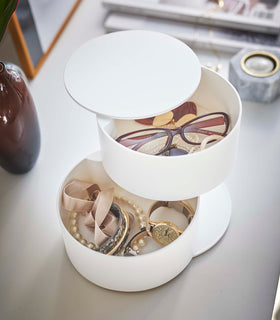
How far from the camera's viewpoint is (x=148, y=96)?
73cm

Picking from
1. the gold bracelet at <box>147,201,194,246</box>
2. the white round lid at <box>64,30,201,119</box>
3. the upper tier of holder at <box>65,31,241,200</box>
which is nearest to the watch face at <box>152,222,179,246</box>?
the gold bracelet at <box>147,201,194,246</box>

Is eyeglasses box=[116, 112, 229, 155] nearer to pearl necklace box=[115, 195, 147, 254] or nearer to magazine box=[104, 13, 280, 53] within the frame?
pearl necklace box=[115, 195, 147, 254]

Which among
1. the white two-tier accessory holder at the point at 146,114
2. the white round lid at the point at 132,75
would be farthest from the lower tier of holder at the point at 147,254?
the white round lid at the point at 132,75

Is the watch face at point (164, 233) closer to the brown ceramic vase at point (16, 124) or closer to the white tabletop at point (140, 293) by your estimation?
the white tabletop at point (140, 293)

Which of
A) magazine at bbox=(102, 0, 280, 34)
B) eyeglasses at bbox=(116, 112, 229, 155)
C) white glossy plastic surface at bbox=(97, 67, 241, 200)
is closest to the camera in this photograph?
white glossy plastic surface at bbox=(97, 67, 241, 200)

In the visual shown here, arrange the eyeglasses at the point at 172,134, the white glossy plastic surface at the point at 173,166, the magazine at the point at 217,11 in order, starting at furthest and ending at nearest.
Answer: the magazine at the point at 217,11 → the eyeglasses at the point at 172,134 → the white glossy plastic surface at the point at 173,166

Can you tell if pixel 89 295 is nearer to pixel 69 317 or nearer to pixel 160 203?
pixel 69 317

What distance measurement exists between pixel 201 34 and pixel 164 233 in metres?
0.69

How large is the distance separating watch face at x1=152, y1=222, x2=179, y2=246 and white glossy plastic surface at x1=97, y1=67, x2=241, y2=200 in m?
0.15

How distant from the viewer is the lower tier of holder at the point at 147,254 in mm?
759

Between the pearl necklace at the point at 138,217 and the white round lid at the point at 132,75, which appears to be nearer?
the white round lid at the point at 132,75

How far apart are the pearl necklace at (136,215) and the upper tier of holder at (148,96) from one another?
0.17 metres

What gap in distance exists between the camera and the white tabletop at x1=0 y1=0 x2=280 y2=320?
829 mm

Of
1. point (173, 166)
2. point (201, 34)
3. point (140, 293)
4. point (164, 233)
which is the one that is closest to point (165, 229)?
point (164, 233)
